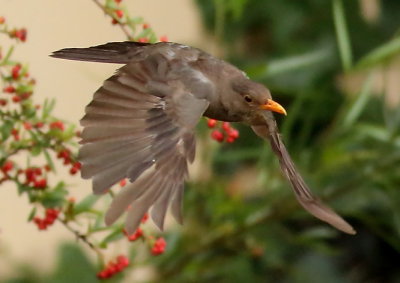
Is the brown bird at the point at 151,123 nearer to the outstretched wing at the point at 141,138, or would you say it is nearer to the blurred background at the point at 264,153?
the outstretched wing at the point at 141,138

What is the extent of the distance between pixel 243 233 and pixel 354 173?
0.24 m

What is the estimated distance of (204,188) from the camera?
6.16ft

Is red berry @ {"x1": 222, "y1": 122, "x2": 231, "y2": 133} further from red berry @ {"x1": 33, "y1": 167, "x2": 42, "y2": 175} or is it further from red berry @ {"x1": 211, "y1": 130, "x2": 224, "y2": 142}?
red berry @ {"x1": 33, "y1": 167, "x2": 42, "y2": 175}

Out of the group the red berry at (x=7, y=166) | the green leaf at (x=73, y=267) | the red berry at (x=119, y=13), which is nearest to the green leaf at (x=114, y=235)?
the red berry at (x=7, y=166)

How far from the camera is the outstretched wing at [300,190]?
79cm

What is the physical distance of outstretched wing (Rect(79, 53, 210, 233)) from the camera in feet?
2.40

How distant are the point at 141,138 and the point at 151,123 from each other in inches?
0.8

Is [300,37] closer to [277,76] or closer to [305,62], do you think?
[277,76]

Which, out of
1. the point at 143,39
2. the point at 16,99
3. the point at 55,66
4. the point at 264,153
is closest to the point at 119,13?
the point at 143,39

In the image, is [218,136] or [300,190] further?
[218,136]

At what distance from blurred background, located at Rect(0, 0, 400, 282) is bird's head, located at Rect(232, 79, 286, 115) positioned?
300 mm

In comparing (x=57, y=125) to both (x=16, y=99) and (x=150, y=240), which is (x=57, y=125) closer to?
(x=16, y=99)

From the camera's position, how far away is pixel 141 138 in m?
0.77

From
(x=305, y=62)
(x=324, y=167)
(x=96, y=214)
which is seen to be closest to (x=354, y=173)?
(x=324, y=167)
